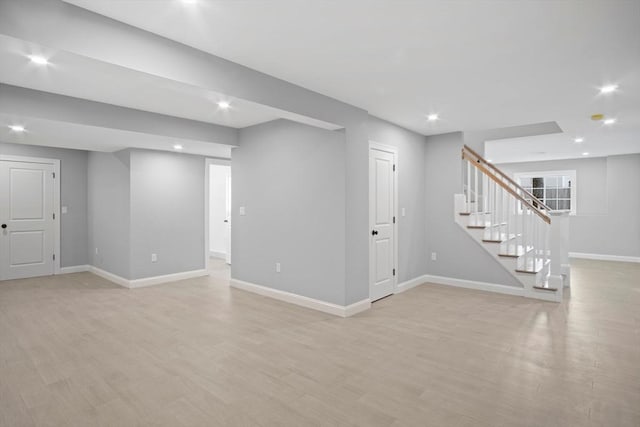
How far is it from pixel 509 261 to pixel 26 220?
26.9ft

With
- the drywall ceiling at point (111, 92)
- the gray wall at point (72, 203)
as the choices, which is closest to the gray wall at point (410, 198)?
the drywall ceiling at point (111, 92)

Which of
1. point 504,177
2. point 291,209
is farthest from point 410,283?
point 291,209

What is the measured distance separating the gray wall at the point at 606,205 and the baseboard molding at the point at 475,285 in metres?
5.07

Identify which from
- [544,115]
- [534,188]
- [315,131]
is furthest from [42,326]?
[534,188]

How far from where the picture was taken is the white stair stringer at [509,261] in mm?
4812

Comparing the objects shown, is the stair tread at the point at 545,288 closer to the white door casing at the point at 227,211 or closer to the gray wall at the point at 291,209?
the gray wall at the point at 291,209

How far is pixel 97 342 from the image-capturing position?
11.1 feet

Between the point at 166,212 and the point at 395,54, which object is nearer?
the point at 395,54

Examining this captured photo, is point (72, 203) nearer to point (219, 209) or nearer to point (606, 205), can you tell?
point (219, 209)

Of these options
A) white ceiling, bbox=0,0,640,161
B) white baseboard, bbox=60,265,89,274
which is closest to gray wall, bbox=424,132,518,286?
white ceiling, bbox=0,0,640,161

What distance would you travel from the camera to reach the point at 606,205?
8.34 meters

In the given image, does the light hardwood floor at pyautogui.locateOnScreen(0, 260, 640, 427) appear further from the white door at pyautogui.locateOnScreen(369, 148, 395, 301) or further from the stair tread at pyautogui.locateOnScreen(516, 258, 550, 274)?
the stair tread at pyautogui.locateOnScreen(516, 258, 550, 274)

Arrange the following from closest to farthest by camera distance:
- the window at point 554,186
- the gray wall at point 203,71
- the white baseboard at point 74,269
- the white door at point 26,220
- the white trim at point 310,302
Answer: the gray wall at point 203,71, the white trim at point 310,302, the white door at point 26,220, the white baseboard at point 74,269, the window at point 554,186

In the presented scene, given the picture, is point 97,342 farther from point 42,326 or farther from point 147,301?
point 147,301
